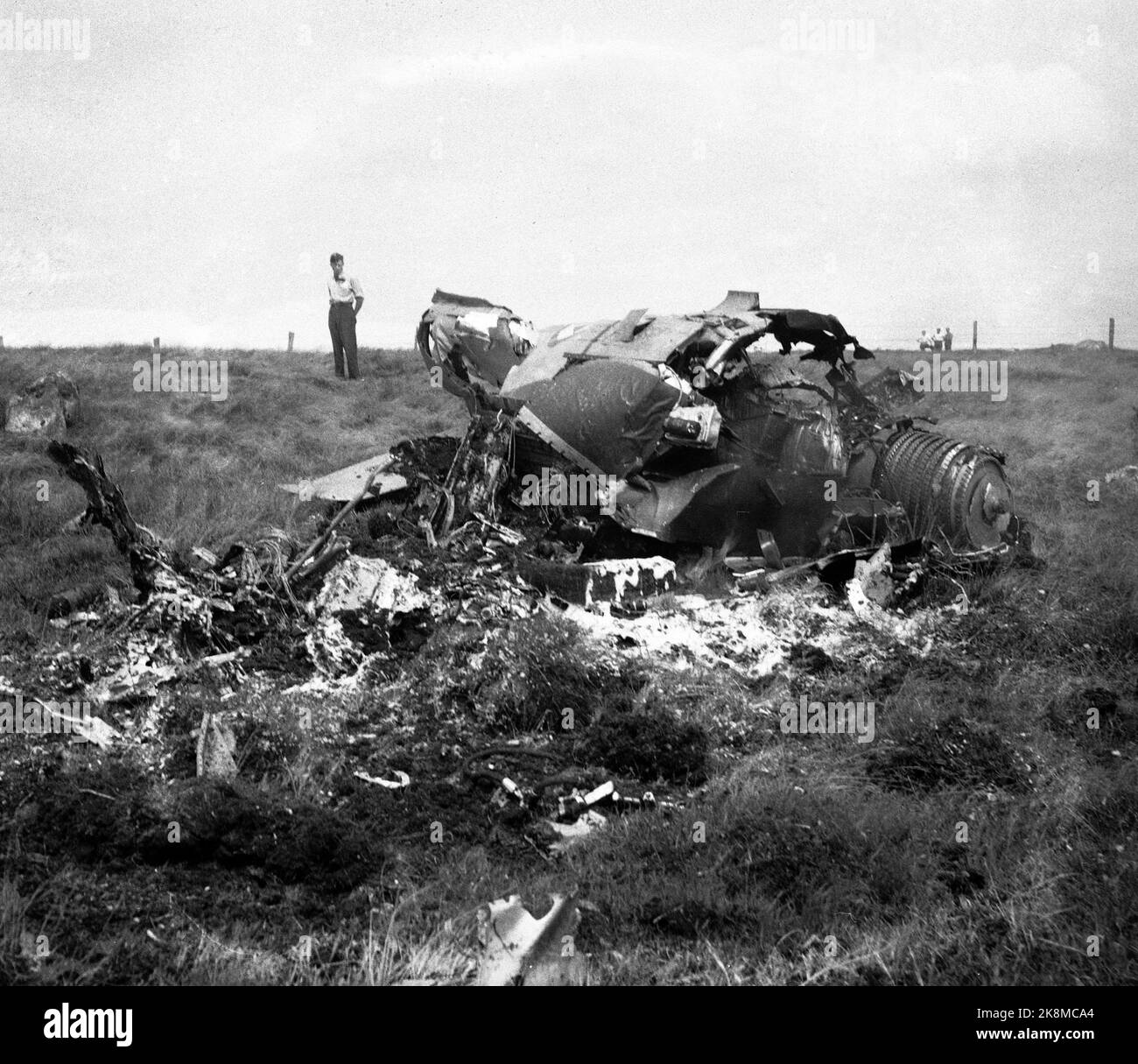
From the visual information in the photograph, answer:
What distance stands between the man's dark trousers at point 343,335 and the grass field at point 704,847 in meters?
8.32

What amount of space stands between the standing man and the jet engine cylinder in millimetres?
8344

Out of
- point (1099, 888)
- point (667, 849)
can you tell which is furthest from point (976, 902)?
point (667, 849)

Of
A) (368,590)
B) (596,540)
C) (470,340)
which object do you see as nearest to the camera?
(368,590)

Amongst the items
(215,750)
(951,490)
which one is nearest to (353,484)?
(215,750)

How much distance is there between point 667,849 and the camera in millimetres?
3471

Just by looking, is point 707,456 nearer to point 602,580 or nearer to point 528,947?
point 602,580

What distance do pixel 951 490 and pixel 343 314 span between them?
365 inches

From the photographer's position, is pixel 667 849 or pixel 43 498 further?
pixel 43 498

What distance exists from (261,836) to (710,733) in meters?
2.01

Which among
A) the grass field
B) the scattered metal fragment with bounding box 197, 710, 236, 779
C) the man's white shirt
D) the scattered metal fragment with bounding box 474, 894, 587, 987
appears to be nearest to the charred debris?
the scattered metal fragment with bounding box 197, 710, 236, 779

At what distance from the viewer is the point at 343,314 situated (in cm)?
1402

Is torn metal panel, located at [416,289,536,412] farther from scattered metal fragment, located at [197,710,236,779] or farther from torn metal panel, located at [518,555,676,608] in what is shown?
scattered metal fragment, located at [197,710,236,779]

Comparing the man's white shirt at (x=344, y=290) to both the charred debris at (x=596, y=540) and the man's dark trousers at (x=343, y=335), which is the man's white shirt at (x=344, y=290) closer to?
the man's dark trousers at (x=343, y=335)
